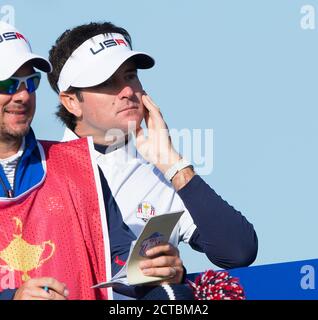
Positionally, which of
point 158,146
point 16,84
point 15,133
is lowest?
point 158,146

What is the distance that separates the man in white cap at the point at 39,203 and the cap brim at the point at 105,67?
2.24 ft

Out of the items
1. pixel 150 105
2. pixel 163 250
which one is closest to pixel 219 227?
pixel 163 250

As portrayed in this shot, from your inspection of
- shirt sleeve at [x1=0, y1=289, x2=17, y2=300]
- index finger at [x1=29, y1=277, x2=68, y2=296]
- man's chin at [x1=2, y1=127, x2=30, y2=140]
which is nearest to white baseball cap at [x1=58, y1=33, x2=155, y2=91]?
man's chin at [x1=2, y1=127, x2=30, y2=140]

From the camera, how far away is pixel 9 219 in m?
6.14

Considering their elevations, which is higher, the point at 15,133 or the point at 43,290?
the point at 15,133

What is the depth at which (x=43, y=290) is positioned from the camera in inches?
222

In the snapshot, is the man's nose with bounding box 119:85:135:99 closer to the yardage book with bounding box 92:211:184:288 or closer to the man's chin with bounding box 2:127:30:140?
the man's chin with bounding box 2:127:30:140

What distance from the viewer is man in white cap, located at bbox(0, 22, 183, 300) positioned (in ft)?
20.0

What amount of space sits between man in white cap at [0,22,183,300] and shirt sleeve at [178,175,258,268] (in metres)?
0.34

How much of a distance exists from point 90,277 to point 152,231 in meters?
0.41

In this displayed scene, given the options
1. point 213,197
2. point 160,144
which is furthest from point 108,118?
point 213,197

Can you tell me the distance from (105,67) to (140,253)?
53.9 inches

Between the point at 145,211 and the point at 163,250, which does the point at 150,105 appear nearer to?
the point at 145,211

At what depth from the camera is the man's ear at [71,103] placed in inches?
290
